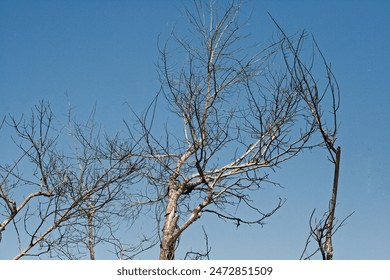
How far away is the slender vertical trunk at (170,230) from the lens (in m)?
4.68

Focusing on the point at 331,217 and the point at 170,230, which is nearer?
the point at 331,217

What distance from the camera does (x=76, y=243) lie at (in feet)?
18.3

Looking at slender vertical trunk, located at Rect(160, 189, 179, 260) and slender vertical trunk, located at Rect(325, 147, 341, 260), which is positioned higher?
slender vertical trunk, located at Rect(160, 189, 179, 260)

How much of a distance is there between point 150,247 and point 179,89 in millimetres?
1842

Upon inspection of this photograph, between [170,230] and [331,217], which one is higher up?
[170,230]

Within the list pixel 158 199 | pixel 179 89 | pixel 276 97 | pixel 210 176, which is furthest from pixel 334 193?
pixel 158 199

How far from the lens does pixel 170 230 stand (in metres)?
4.82

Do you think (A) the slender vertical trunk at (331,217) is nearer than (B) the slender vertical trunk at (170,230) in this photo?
Yes

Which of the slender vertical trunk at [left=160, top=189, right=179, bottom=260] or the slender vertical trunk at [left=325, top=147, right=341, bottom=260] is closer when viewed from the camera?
the slender vertical trunk at [left=325, top=147, right=341, bottom=260]

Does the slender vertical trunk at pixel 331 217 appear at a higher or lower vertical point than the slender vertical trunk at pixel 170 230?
lower

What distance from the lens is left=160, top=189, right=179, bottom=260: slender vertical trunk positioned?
184 inches
